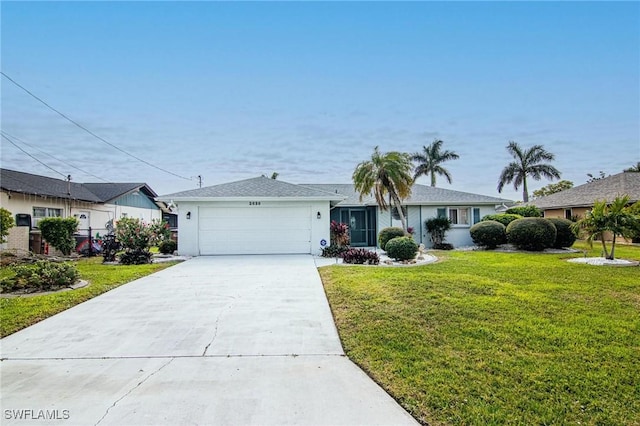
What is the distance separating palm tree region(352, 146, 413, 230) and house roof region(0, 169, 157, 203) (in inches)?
599

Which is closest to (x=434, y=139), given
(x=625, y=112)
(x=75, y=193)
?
(x=625, y=112)

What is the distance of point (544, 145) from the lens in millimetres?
30312

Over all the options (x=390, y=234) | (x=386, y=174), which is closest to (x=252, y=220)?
(x=386, y=174)

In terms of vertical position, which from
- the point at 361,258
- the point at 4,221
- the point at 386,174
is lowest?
the point at 361,258

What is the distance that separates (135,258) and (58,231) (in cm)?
483

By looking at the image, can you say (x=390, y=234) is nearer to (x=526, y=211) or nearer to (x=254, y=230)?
(x=254, y=230)

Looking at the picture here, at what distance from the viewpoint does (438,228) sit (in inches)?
699

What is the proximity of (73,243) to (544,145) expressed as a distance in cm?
3513

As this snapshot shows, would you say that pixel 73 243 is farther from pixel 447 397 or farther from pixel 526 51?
pixel 526 51

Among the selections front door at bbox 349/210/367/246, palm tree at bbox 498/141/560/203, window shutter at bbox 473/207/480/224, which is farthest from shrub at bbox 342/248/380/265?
palm tree at bbox 498/141/560/203

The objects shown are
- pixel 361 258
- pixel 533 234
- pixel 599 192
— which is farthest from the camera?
pixel 599 192

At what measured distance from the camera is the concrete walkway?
9.64 ft

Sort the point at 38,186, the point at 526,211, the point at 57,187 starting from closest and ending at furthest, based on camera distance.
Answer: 1. the point at 38,186
2. the point at 57,187
3. the point at 526,211

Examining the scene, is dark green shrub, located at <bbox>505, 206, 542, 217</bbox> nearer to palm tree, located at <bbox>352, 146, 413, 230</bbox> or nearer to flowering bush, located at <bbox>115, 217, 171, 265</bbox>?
palm tree, located at <bbox>352, 146, 413, 230</bbox>
